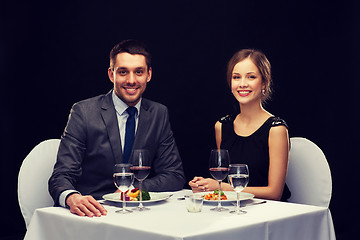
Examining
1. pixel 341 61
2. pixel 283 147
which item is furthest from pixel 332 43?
pixel 283 147

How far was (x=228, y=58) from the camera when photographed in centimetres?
405

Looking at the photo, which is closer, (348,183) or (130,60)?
(130,60)

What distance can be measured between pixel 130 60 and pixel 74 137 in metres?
0.55

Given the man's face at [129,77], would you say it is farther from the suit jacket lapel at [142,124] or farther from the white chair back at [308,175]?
the white chair back at [308,175]

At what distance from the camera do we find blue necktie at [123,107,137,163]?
8.82 ft

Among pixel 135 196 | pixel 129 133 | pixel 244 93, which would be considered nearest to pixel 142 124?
pixel 129 133

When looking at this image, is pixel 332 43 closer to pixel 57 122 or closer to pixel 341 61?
pixel 341 61

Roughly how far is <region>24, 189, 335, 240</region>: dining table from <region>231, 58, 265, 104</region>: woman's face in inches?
31.5

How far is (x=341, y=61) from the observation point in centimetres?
400

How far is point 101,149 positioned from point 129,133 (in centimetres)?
20

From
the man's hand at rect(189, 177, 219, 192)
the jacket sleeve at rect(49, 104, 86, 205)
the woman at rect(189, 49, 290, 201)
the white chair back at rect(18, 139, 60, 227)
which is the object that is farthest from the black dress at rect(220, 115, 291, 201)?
the white chair back at rect(18, 139, 60, 227)

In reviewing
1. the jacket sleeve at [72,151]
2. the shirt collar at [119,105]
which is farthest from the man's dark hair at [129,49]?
the jacket sleeve at [72,151]

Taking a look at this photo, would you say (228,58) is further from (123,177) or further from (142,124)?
(123,177)

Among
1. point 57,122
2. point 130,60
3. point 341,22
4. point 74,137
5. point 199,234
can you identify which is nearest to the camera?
point 199,234
